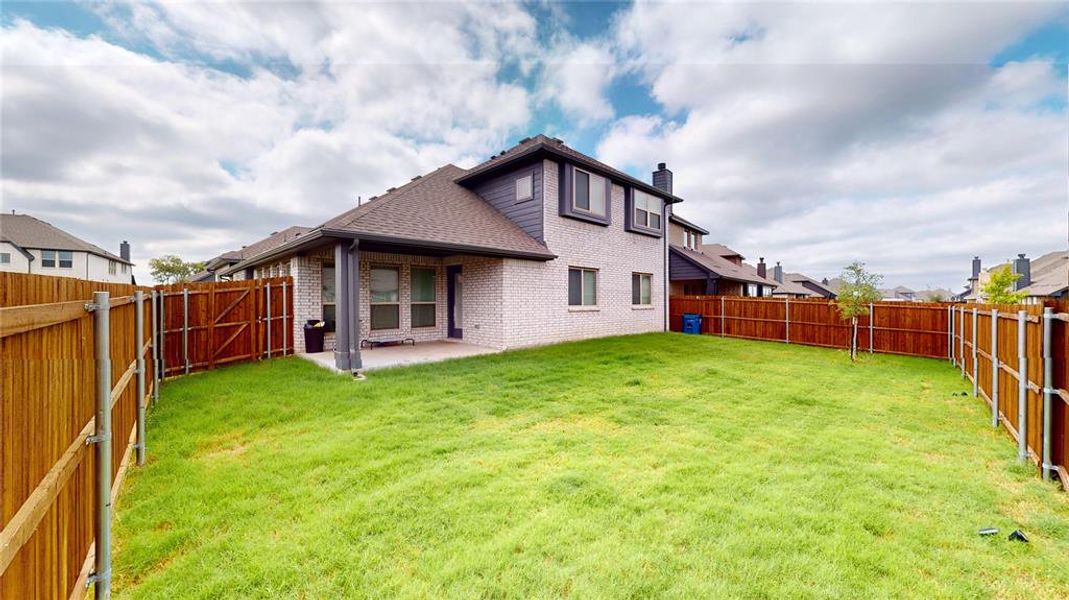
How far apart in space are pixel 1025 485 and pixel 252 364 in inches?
470

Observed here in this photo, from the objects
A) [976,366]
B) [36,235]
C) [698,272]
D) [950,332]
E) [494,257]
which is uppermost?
[36,235]

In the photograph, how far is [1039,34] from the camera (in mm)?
8055

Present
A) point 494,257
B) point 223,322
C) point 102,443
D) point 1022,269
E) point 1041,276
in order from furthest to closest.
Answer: point 1022,269
point 1041,276
point 494,257
point 223,322
point 102,443

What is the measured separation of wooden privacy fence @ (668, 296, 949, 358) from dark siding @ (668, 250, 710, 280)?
364cm

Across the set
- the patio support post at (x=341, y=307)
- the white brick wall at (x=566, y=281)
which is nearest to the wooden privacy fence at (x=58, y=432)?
the patio support post at (x=341, y=307)

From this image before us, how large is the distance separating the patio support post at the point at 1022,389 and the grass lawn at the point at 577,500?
0.25 m

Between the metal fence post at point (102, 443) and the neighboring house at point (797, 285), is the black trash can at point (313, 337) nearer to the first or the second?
the metal fence post at point (102, 443)

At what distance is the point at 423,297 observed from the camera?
12.2 meters

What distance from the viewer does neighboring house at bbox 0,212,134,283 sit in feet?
98.9

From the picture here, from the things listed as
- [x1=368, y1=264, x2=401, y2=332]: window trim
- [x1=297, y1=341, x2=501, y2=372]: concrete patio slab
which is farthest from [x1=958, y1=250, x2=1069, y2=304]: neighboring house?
[x1=368, y1=264, x2=401, y2=332]: window trim

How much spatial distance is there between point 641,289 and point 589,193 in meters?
4.62

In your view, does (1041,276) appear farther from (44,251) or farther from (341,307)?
(44,251)

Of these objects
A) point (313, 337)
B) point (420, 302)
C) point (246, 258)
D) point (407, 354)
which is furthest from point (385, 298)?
point (246, 258)

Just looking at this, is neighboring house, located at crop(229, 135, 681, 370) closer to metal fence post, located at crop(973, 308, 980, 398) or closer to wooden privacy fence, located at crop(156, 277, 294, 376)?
wooden privacy fence, located at crop(156, 277, 294, 376)
